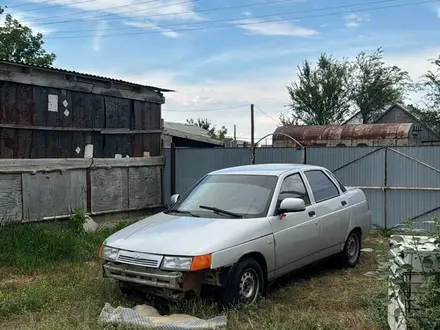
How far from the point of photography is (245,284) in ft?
17.6

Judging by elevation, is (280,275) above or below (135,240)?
below

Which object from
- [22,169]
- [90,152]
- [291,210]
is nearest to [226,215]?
[291,210]

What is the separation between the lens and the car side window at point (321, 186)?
6.99 m

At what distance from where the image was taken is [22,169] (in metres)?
9.77

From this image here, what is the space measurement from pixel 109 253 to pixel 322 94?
3992cm

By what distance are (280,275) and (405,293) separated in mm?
2129

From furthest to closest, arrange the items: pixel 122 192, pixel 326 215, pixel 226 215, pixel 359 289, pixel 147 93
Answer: pixel 147 93, pixel 122 192, pixel 326 215, pixel 359 289, pixel 226 215

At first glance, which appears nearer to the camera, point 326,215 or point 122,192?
point 326,215

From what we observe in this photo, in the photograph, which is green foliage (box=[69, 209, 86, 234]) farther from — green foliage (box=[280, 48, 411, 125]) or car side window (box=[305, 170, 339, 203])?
green foliage (box=[280, 48, 411, 125])

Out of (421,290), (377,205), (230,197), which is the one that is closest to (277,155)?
(377,205)

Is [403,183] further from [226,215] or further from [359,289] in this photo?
[226,215]

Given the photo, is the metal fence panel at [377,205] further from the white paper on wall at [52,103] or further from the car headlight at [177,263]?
the car headlight at [177,263]

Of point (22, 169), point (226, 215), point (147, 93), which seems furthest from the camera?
point (147, 93)

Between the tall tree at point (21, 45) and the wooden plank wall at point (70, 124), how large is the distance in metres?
23.0
